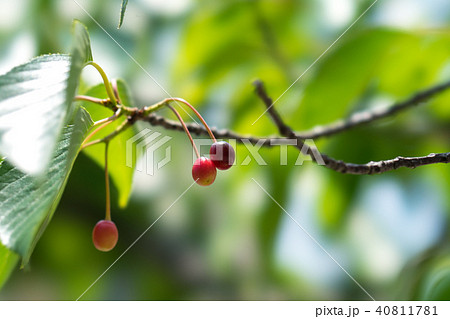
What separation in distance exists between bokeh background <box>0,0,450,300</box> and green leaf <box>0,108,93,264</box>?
39 centimetres

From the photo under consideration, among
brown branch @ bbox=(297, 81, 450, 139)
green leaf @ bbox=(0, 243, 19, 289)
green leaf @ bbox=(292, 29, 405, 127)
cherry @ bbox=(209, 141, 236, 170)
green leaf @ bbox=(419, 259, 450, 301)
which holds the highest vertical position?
green leaf @ bbox=(292, 29, 405, 127)

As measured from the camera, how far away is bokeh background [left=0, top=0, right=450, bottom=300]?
142 centimetres

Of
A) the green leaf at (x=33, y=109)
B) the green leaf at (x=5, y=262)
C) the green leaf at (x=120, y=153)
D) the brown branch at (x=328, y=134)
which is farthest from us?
the green leaf at (x=120, y=153)

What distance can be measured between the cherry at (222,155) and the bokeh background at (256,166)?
328mm

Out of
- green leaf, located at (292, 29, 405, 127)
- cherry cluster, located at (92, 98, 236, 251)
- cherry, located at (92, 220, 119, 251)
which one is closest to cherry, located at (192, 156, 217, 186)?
cherry cluster, located at (92, 98, 236, 251)

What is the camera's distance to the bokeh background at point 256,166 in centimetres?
142

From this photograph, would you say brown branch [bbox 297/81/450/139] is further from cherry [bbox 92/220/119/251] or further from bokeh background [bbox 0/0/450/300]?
cherry [bbox 92/220/119/251]

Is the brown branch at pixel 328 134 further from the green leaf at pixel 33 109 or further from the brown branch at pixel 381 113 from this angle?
the green leaf at pixel 33 109

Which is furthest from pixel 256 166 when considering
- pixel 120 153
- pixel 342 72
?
pixel 120 153

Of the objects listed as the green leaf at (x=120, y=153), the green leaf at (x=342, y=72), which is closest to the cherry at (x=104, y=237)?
the green leaf at (x=120, y=153)

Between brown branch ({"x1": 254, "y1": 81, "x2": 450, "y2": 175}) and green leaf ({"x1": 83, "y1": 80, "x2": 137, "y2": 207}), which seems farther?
green leaf ({"x1": 83, "y1": 80, "x2": 137, "y2": 207})

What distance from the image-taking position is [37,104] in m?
0.43

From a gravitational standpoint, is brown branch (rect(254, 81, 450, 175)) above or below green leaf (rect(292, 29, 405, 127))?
below

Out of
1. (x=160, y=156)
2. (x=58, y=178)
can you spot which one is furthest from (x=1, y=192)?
(x=160, y=156)
